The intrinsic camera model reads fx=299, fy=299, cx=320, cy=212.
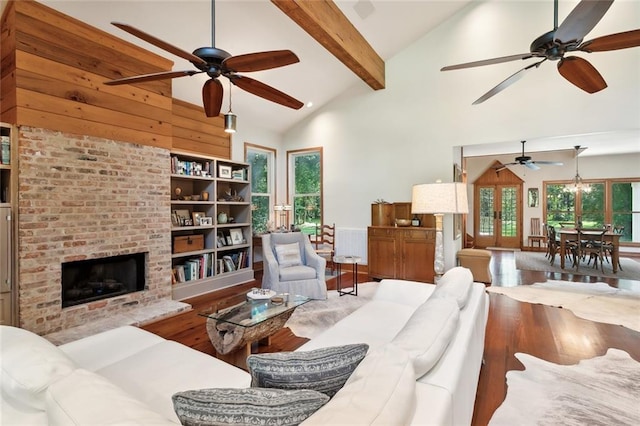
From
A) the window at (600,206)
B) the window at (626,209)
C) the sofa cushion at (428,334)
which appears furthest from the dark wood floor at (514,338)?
the window at (626,209)

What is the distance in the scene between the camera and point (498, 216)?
31.3ft

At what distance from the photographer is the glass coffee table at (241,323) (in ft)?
7.63

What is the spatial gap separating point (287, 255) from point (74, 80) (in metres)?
3.14

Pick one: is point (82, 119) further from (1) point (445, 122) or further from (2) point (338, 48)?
(1) point (445, 122)

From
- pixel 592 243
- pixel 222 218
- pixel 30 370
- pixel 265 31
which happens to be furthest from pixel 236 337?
pixel 592 243

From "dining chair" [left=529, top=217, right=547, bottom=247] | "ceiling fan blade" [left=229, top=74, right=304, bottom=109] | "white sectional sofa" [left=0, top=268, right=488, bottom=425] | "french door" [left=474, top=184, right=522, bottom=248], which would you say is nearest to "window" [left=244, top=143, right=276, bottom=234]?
"ceiling fan blade" [left=229, top=74, right=304, bottom=109]

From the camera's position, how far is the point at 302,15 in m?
3.30

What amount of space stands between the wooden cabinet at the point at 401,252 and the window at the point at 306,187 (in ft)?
5.33

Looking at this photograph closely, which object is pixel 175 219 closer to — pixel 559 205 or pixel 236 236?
pixel 236 236

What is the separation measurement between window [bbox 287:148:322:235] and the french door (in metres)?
6.08

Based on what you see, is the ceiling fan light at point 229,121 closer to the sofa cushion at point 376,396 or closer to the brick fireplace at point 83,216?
the brick fireplace at point 83,216

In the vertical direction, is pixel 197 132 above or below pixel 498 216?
above

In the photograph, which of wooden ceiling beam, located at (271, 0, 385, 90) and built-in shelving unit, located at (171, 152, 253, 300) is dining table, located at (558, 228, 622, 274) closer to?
wooden ceiling beam, located at (271, 0, 385, 90)

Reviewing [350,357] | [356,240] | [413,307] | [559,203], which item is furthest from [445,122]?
[559,203]
